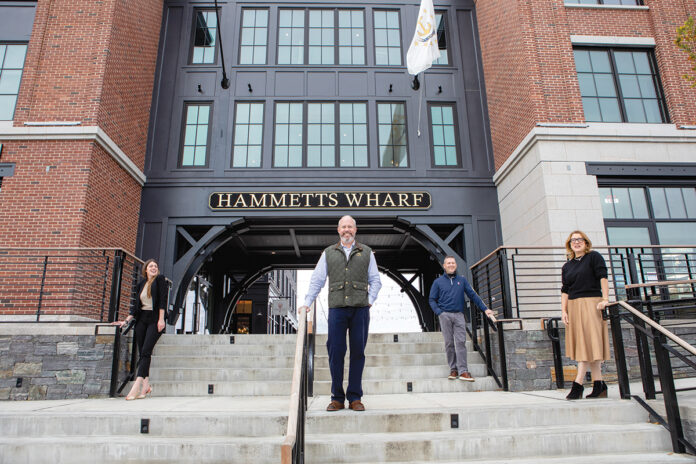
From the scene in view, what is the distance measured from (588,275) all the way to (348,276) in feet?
8.55

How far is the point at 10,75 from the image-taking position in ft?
33.6

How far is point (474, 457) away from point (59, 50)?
11059 millimetres

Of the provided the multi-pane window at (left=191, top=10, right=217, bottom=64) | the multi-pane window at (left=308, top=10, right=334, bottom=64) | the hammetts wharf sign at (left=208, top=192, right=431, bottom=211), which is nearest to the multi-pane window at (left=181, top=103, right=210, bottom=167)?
the hammetts wharf sign at (left=208, top=192, right=431, bottom=211)

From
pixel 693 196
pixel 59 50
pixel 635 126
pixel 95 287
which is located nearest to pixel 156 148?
pixel 59 50

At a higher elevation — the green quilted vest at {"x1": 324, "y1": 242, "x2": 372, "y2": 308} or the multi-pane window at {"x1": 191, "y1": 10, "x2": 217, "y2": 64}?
the multi-pane window at {"x1": 191, "y1": 10, "x2": 217, "y2": 64}

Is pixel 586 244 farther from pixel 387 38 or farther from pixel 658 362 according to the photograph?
pixel 387 38

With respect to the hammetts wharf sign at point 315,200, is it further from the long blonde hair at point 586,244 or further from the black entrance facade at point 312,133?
the long blonde hair at point 586,244

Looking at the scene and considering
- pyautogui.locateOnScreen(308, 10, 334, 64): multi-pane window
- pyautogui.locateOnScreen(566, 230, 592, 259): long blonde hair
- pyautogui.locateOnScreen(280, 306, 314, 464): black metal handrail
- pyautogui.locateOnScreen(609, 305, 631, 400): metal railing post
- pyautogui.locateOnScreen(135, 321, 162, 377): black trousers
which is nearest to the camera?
pyautogui.locateOnScreen(280, 306, 314, 464): black metal handrail

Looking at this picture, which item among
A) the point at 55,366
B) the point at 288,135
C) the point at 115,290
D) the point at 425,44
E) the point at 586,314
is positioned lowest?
the point at 55,366

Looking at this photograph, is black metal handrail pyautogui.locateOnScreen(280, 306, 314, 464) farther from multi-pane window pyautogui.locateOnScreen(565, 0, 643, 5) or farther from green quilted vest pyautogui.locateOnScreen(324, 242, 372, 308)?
multi-pane window pyautogui.locateOnScreen(565, 0, 643, 5)

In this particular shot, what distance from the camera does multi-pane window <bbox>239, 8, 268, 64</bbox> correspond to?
1254 centimetres

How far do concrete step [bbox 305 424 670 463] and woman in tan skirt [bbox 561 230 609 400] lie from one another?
101 cm

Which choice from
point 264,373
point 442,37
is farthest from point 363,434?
point 442,37

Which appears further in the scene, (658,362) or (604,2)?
(604,2)
